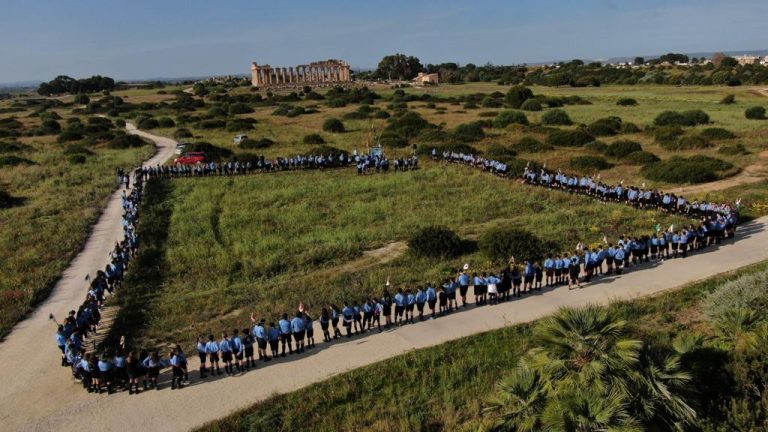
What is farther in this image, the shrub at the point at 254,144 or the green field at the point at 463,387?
the shrub at the point at 254,144

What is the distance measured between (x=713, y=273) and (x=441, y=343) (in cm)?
892

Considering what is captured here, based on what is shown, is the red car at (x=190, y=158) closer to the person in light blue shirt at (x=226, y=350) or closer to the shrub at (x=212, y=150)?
the shrub at (x=212, y=150)

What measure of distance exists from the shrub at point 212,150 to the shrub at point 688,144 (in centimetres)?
2926

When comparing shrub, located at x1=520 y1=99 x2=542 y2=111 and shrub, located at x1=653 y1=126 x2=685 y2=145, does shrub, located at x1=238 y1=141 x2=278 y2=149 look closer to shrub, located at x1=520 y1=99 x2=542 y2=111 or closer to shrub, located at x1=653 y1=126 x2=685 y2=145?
shrub, located at x1=653 y1=126 x2=685 y2=145

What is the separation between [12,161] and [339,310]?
35012 millimetres

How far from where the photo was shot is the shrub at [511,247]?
1838 cm

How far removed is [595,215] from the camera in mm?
23438

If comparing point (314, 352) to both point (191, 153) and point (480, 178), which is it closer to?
point (480, 178)

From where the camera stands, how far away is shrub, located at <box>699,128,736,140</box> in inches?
1556

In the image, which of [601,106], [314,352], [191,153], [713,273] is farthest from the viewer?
[601,106]

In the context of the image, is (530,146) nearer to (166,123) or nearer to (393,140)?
(393,140)

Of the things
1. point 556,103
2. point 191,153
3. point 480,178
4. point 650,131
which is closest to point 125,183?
point 191,153

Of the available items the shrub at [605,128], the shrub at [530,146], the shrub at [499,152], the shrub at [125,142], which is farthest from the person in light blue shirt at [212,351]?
the shrub at [125,142]

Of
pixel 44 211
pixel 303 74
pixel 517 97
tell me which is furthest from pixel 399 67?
pixel 44 211
